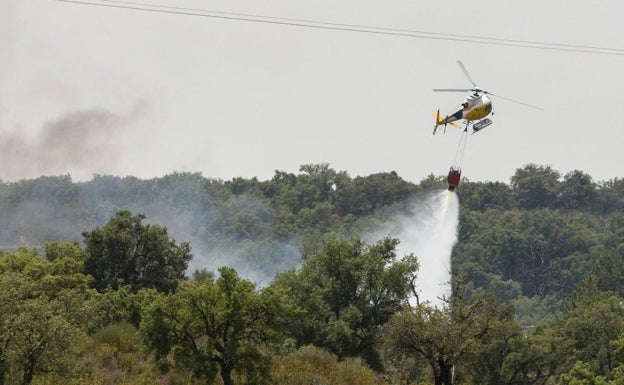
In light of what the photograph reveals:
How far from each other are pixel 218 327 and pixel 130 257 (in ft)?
110

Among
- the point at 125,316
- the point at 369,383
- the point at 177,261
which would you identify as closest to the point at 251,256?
the point at 177,261

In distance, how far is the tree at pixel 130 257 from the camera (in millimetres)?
85375

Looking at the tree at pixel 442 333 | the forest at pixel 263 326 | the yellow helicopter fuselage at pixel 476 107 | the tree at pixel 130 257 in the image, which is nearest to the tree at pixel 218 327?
the forest at pixel 263 326

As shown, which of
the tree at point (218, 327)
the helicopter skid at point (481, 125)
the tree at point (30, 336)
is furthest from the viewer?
the helicopter skid at point (481, 125)

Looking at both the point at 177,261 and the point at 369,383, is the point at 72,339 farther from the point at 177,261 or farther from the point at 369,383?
the point at 177,261

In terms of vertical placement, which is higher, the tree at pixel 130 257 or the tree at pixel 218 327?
the tree at pixel 130 257

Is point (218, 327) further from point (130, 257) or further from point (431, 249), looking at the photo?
point (431, 249)

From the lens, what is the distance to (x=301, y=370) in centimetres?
5925

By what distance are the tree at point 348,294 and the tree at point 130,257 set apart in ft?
39.9

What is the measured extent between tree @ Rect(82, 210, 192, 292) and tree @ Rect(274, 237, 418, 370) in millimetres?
12160

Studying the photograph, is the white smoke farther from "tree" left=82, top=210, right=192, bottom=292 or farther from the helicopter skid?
the helicopter skid

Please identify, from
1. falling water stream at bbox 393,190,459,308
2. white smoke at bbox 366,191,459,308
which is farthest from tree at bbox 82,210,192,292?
white smoke at bbox 366,191,459,308

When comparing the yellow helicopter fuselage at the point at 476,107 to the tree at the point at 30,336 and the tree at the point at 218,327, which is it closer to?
the tree at the point at 218,327

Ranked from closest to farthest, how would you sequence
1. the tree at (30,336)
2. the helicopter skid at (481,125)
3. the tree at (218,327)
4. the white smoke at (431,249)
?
the tree at (30,336) < the tree at (218,327) < the helicopter skid at (481,125) < the white smoke at (431,249)
